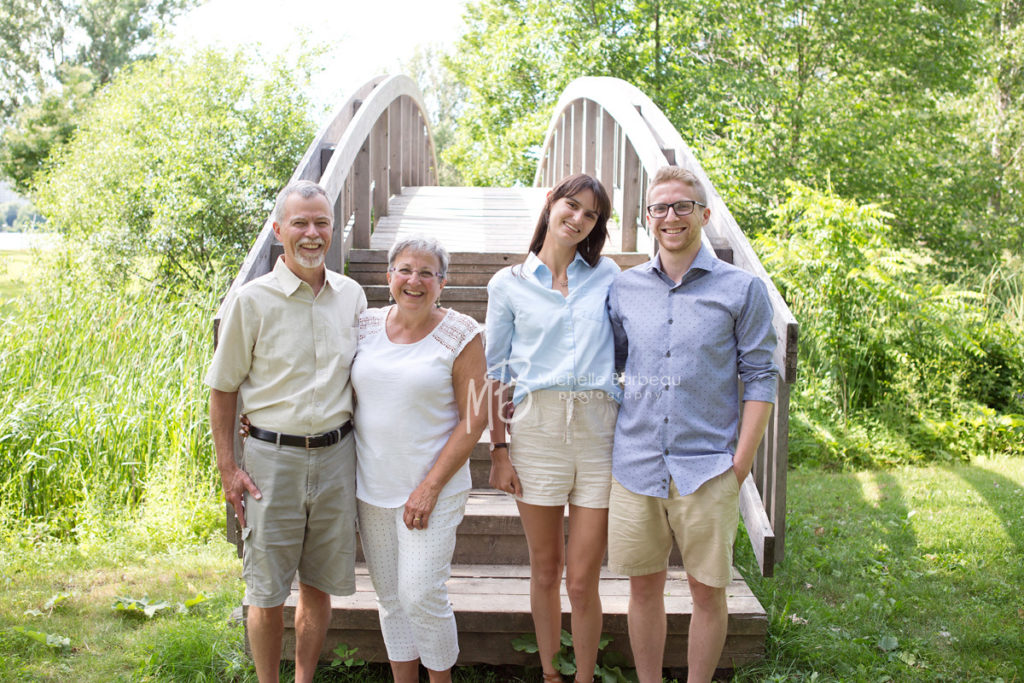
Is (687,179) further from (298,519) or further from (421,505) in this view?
(298,519)

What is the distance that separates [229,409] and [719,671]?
1.81 m

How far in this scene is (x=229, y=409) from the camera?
237 cm

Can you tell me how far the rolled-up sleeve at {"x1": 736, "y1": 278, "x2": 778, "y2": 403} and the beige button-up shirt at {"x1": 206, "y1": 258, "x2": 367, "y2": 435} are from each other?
3.54ft

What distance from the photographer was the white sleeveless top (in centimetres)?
229

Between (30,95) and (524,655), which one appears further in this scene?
(30,95)

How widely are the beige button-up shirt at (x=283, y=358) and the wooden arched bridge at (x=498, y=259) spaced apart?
11.1 inches

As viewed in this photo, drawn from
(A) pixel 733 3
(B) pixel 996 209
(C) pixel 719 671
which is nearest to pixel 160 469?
(C) pixel 719 671

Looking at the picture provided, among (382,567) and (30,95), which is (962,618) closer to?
(382,567)

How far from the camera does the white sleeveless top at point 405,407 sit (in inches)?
90.4

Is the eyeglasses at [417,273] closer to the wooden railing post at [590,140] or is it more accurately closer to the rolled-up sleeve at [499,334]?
the rolled-up sleeve at [499,334]

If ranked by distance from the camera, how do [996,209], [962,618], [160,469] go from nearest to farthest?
[962,618] < [160,469] < [996,209]

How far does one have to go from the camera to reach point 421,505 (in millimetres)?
2283

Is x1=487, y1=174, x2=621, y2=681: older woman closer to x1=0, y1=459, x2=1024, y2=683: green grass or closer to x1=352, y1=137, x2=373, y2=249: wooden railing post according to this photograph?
x1=0, y1=459, x2=1024, y2=683: green grass

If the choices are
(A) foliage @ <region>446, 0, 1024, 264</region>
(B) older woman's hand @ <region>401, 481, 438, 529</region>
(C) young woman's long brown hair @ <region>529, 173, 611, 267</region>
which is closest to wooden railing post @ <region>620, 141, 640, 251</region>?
(C) young woman's long brown hair @ <region>529, 173, 611, 267</region>
